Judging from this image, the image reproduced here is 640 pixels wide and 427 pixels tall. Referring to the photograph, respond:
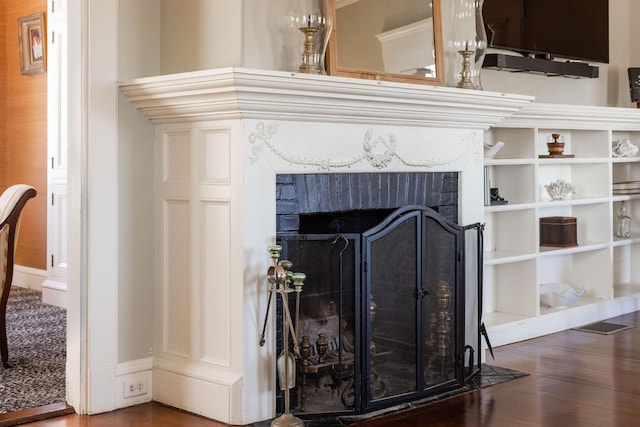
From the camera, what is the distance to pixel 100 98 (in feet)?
10.9

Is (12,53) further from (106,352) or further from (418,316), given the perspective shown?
(418,316)

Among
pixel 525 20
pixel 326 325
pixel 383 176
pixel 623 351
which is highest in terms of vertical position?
pixel 525 20

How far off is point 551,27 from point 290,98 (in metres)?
2.67

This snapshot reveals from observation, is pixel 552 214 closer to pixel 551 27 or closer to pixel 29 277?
pixel 551 27

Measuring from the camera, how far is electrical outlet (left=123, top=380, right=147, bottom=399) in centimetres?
343

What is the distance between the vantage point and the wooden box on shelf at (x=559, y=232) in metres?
5.10

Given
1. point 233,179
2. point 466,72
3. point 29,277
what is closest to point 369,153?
point 233,179

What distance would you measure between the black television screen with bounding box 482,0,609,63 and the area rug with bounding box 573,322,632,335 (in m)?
1.69

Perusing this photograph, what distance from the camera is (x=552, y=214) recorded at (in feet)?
17.7

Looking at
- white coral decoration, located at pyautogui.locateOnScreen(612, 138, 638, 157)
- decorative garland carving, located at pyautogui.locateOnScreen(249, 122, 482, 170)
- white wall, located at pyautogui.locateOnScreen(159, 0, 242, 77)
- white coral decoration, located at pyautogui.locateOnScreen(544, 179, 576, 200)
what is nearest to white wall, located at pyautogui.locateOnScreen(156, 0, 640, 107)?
white wall, located at pyautogui.locateOnScreen(159, 0, 242, 77)

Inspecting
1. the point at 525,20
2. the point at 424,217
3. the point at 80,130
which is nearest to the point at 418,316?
the point at 424,217

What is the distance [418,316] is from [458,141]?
0.92 meters

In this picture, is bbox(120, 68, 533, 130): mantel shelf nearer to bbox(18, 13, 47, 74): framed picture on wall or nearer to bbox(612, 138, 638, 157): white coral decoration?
bbox(612, 138, 638, 157): white coral decoration

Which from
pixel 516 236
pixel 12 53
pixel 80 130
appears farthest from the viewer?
pixel 12 53
